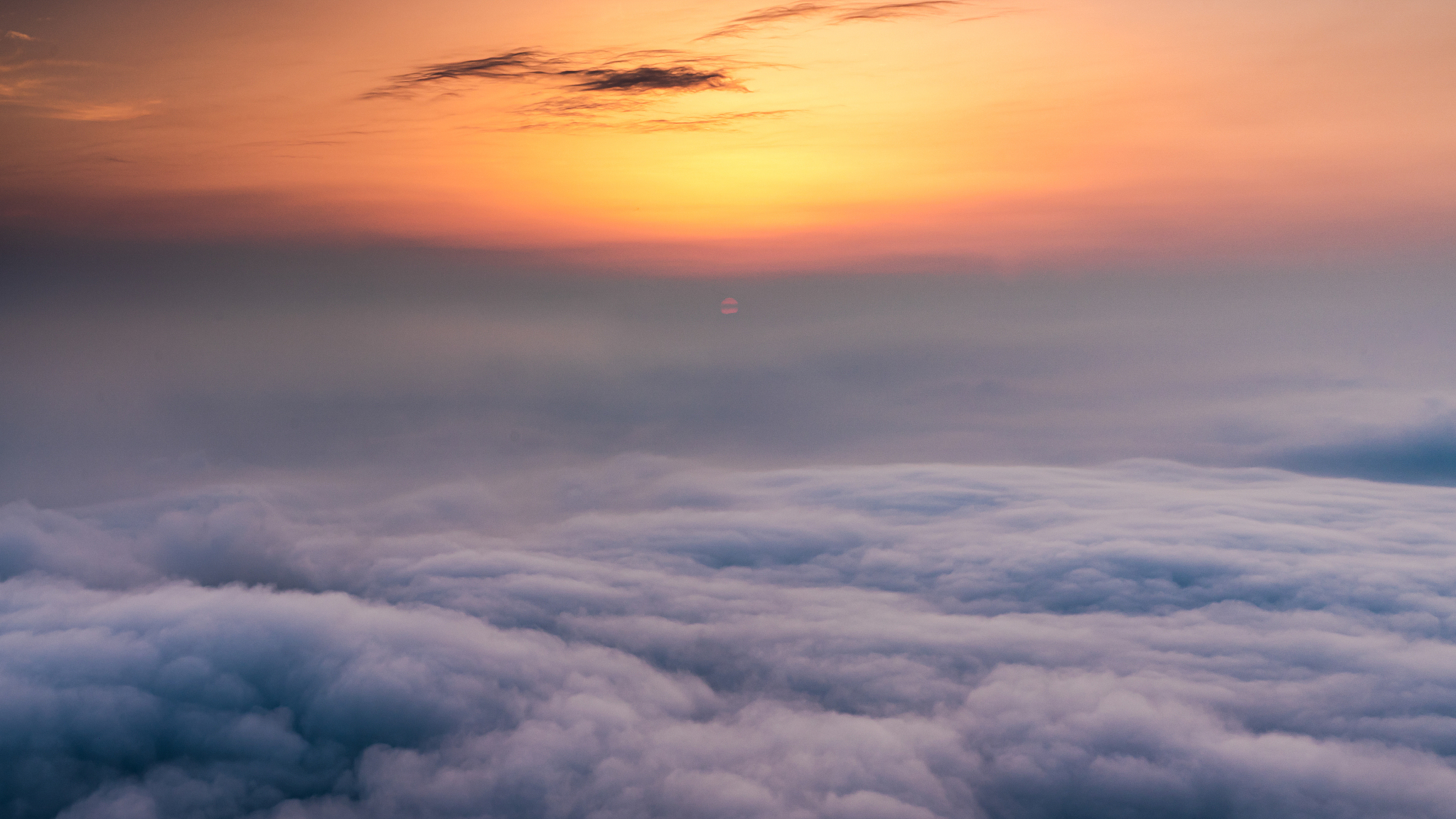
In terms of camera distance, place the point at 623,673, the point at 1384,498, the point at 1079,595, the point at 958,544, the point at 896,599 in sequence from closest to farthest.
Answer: the point at 623,673 → the point at 1079,595 → the point at 896,599 → the point at 958,544 → the point at 1384,498

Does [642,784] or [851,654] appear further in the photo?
[851,654]

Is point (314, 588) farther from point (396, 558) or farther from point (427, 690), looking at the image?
point (427, 690)

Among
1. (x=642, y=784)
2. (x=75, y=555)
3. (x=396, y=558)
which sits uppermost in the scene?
(x=642, y=784)

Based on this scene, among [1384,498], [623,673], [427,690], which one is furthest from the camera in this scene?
[1384,498]

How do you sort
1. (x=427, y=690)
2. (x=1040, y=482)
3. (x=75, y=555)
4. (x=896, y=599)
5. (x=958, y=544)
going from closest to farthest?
(x=427, y=690) → (x=896, y=599) → (x=958, y=544) → (x=1040, y=482) → (x=75, y=555)

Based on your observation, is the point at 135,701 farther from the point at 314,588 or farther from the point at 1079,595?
the point at 1079,595

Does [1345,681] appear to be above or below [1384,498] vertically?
above

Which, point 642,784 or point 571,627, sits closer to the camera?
point 642,784

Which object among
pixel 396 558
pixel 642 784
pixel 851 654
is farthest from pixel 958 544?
pixel 396 558

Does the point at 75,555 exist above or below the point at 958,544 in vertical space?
below

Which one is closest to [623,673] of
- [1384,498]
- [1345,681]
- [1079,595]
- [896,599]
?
[896,599]
